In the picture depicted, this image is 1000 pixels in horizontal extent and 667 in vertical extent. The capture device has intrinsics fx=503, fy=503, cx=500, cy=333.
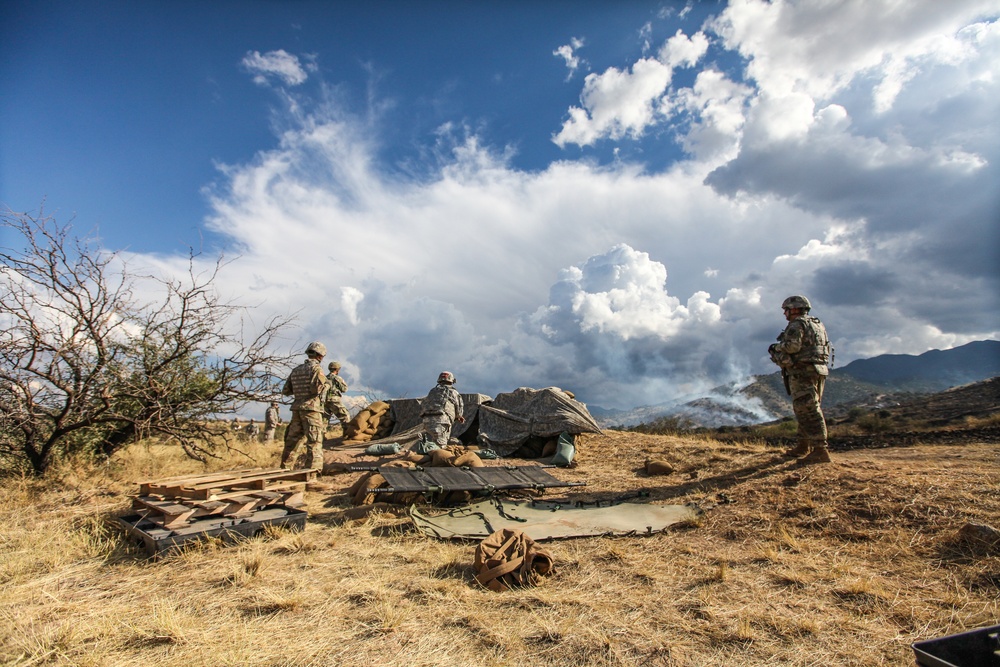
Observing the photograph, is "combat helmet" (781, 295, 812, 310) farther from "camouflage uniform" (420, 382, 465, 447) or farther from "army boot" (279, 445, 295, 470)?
"army boot" (279, 445, 295, 470)

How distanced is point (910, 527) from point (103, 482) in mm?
9350

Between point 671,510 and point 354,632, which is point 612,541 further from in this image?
point 354,632

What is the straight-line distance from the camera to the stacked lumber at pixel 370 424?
1374 centimetres

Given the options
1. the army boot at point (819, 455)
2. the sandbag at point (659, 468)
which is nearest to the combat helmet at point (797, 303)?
the army boot at point (819, 455)

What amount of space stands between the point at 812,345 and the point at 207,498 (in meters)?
7.50

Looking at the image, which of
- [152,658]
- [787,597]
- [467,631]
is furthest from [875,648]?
[152,658]

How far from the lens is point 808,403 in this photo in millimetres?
6504

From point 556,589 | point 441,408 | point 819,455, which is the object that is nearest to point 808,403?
point 819,455

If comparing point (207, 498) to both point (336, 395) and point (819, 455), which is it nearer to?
point (336, 395)

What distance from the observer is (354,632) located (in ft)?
9.79

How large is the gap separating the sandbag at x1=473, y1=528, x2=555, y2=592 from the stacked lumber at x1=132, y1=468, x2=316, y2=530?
9.10ft

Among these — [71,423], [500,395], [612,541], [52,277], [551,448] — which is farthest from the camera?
[500,395]

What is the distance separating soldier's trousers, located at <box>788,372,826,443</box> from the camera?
6.41 meters

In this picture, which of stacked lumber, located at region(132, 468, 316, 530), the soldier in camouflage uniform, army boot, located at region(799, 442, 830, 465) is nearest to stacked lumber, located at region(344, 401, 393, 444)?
the soldier in camouflage uniform
